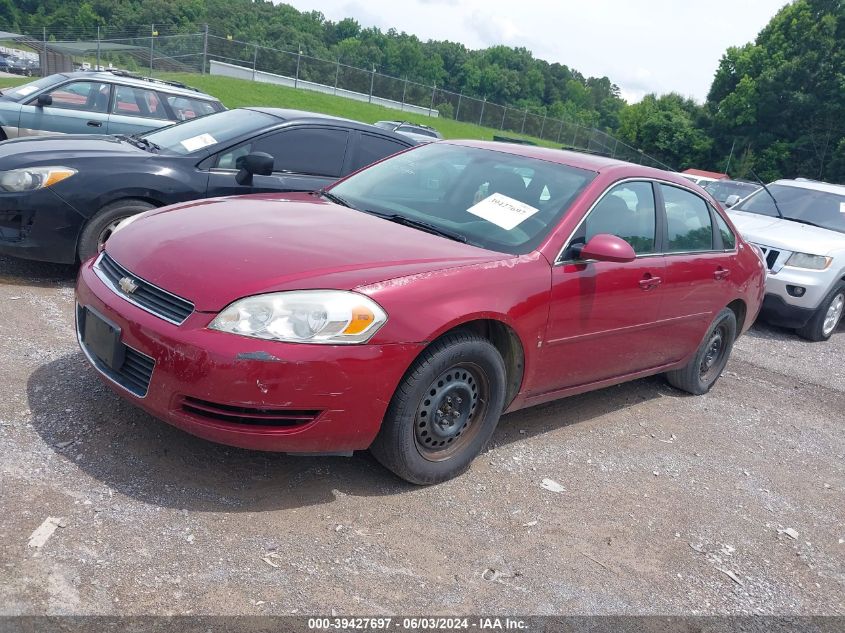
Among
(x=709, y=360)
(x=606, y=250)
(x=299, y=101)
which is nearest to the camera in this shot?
(x=606, y=250)

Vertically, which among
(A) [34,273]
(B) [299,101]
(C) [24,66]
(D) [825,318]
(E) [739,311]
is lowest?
(C) [24,66]

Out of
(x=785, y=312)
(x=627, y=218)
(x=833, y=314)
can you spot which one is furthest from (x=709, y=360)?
(x=833, y=314)

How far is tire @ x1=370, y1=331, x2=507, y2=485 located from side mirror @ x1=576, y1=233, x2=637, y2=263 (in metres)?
0.76

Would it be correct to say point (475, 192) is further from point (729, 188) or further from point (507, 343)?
point (729, 188)

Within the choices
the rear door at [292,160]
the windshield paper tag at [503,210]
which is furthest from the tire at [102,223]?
the windshield paper tag at [503,210]

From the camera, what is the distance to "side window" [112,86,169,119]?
10055mm

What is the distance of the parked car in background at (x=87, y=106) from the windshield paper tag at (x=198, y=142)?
4123 mm

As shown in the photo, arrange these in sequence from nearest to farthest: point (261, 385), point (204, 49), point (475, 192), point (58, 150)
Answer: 1. point (261, 385)
2. point (475, 192)
3. point (58, 150)
4. point (204, 49)

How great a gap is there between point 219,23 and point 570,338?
69366 millimetres

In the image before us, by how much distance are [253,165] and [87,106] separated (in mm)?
5769

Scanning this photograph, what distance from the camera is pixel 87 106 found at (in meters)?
9.85

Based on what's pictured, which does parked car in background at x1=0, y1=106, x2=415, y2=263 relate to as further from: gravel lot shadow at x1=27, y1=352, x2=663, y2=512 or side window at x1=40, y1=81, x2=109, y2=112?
side window at x1=40, y1=81, x2=109, y2=112

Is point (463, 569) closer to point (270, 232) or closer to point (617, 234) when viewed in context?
point (270, 232)

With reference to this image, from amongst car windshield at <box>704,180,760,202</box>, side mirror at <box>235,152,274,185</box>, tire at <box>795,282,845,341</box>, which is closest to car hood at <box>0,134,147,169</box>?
side mirror at <box>235,152,274,185</box>
